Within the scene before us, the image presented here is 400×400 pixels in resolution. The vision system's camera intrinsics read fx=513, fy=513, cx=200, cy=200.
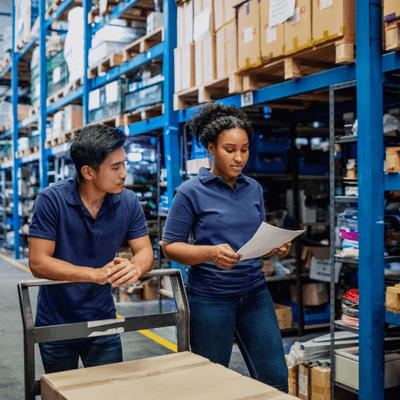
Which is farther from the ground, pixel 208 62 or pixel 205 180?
pixel 208 62

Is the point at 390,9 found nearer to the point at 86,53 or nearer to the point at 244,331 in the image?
Answer: the point at 244,331

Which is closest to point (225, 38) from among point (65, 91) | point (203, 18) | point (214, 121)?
point (203, 18)

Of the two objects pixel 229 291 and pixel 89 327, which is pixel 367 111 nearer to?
pixel 229 291

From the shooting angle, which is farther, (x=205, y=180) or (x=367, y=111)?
(x=367, y=111)

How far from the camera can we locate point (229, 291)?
2.36 meters

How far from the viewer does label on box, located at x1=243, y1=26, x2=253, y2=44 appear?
4.22 metres

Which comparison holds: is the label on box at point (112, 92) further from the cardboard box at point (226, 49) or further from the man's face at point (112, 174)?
the man's face at point (112, 174)

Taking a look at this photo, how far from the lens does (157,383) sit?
165 cm

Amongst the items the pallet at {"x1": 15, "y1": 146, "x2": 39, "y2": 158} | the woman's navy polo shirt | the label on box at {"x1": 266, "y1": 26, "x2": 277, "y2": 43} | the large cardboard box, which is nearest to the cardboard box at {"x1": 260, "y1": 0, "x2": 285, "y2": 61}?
the label on box at {"x1": 266, "y1": 26, "x2": 277, "y2": 43}

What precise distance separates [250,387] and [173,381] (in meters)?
0.26

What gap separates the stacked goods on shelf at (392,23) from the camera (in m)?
3.08

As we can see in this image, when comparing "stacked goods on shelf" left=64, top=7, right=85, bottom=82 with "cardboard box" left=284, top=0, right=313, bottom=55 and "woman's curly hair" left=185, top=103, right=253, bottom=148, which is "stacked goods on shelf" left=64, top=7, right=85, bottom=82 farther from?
"woman's curly hair" left=185, top=103, right=253, bottom=148

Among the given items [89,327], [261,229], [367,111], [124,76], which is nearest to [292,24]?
[367,111]

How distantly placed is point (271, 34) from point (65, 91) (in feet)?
20.1
